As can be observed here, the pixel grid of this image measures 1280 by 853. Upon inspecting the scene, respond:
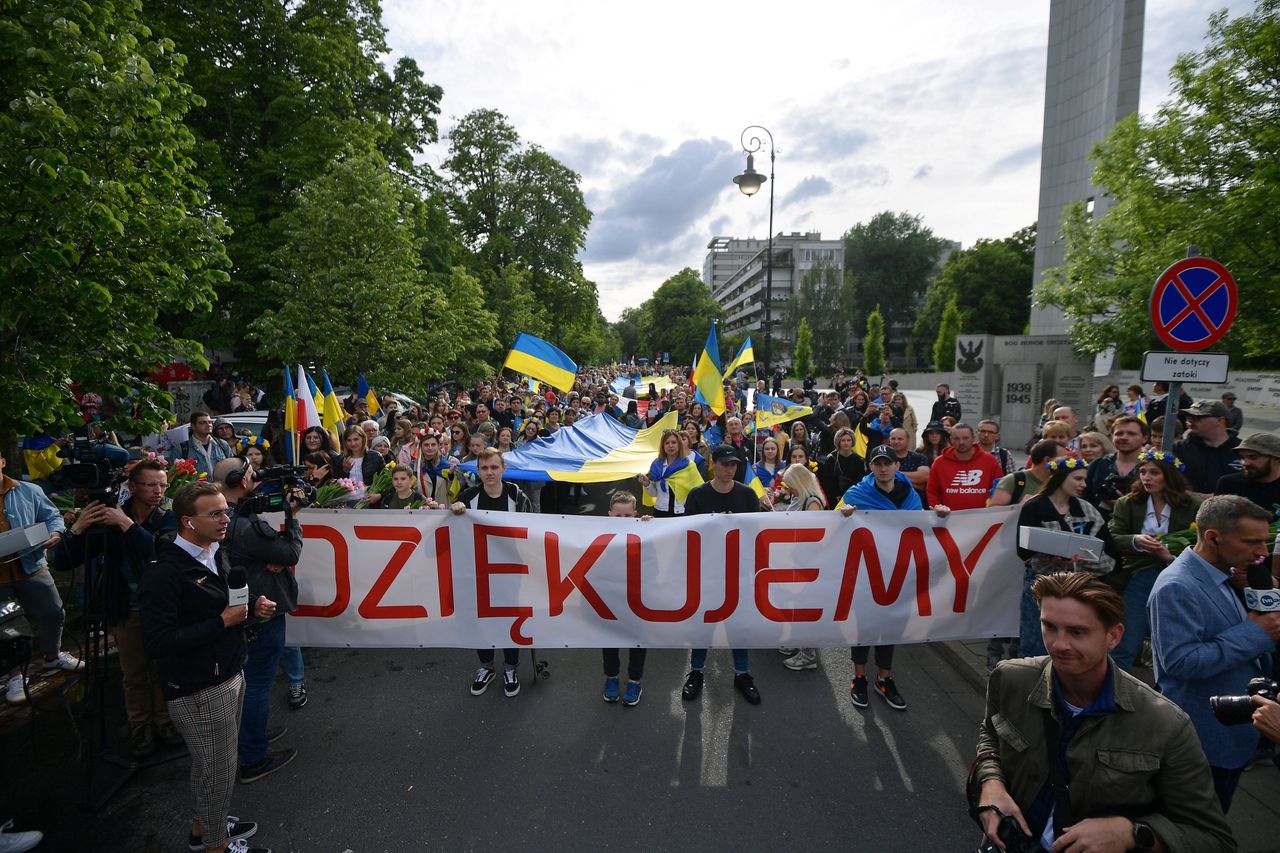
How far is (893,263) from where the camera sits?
82.6 m

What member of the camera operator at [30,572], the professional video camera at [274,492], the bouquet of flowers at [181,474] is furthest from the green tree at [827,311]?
the camera operator at [30,572]

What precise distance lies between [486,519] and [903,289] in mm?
88160

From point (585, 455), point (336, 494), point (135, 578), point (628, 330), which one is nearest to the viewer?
point (135, 578)

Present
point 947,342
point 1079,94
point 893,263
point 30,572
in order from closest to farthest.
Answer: point 30,572, point 1079,94, point 947,342, point 893,263

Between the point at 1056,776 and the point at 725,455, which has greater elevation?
the point at 725,455

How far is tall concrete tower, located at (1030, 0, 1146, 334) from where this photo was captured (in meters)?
30.7

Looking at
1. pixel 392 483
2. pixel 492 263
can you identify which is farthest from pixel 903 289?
pixel 392 483

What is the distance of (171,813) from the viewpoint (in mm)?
3551

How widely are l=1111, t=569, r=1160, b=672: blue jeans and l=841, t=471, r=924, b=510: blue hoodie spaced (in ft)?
4.78

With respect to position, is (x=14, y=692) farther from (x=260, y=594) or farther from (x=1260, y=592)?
(x=1260, y=592)

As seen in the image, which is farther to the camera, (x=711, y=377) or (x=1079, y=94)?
(x=1079, y=94)

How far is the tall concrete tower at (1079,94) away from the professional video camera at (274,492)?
38.6 m

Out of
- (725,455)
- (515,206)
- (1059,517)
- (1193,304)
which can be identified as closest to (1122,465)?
(1193,304)

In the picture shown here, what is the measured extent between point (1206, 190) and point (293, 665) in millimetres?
20320
